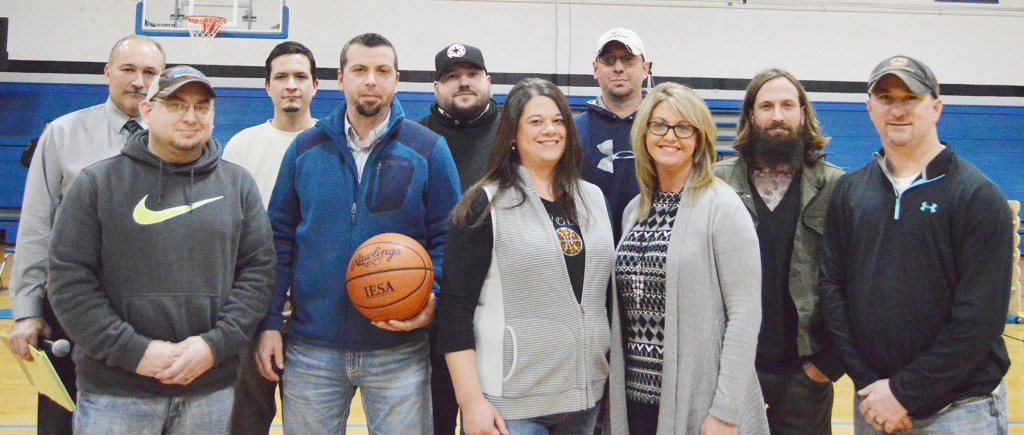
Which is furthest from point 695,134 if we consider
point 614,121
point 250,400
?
point 250,400

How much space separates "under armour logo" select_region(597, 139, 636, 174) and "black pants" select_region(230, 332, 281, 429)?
5.32 ft

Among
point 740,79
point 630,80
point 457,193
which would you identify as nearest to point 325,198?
point 457,193

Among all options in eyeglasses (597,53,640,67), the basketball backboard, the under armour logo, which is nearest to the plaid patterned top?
the under armour logo

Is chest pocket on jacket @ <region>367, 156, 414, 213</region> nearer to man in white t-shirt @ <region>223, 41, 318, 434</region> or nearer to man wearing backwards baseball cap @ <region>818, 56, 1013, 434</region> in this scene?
man in white t-shirt @ <region>223, 41, 318, 434</region>

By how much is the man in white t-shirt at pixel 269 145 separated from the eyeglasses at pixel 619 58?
143 cm

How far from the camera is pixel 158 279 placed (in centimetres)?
220

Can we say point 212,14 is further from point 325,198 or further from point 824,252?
point 824,252

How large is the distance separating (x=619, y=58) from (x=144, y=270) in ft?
6.78

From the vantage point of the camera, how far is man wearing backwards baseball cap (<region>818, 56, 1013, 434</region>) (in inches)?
81.7

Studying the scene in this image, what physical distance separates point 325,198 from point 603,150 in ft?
3.87

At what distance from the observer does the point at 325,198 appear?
8.11 feet

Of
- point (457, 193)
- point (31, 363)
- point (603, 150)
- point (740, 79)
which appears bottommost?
point (31, 363)

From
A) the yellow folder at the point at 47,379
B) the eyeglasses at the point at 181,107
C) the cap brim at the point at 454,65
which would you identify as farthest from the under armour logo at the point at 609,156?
the yellow folder at the point at 47,379

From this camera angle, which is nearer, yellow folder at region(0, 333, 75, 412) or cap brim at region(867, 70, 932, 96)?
cap brim at region(867, 70, 932, 96)
